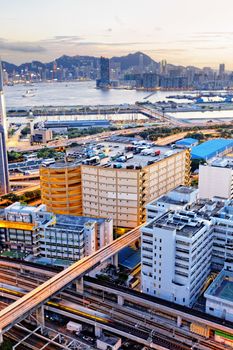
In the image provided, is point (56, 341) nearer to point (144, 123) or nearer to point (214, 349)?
point (214, 349)

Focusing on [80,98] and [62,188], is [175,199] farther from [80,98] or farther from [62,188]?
[80,98]

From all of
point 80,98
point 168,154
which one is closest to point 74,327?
point 168,154

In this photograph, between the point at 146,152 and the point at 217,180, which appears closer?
the point at 217,180

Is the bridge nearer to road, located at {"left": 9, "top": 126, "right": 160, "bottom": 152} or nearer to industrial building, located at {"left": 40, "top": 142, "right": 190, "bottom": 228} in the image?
industrial building, located at {"left": 40, "top": 142, "right": 190, "bottom": 228}

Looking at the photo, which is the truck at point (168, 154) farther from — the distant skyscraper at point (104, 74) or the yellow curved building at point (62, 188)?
the distant skyscraper at point (104, 74)

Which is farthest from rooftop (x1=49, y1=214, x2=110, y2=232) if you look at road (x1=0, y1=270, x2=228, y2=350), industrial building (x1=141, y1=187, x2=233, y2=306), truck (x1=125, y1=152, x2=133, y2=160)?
truck (x1=125, y1=152, x2=133, y2=160)

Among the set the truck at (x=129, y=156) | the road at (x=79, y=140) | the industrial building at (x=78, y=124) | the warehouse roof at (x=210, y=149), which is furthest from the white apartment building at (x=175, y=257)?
the industrial building at (x=78, y=124)
